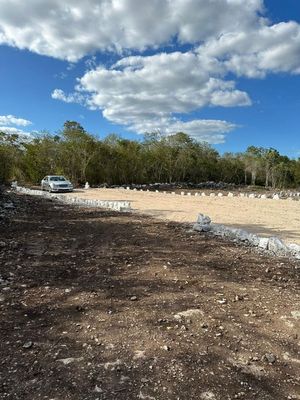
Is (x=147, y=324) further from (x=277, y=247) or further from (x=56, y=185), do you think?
(x=56, y=185)

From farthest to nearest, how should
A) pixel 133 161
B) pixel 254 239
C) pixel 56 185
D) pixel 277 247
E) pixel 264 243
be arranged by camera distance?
pixel 133 161 → pixel 56 185 → pixel 254 239 → pixel 264 243 → pixel 277 247

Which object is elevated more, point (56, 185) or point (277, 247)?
point (56, 185)

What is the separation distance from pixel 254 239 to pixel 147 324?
5.43 meters

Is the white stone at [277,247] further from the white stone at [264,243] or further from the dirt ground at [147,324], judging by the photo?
the dirt ground at [147,324]

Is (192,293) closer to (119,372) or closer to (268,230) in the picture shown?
(119,372)

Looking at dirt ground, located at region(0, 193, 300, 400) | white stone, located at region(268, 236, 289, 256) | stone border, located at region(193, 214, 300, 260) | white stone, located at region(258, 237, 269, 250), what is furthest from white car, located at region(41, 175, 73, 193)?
white stone, located at region(268, 236, 289, 256)

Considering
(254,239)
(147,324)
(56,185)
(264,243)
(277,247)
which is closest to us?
(147,324)

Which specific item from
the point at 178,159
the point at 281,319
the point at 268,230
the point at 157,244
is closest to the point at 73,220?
the point at 157,244

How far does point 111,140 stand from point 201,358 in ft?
151

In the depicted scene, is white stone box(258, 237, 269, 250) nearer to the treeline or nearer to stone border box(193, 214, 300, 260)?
stone border box(193, 214, 300, 260)

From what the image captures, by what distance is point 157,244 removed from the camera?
8.45m

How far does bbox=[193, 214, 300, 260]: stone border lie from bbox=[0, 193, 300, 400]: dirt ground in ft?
2.00

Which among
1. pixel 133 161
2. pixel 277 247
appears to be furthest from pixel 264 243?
pixel 133 161

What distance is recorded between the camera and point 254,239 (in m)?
9.06
